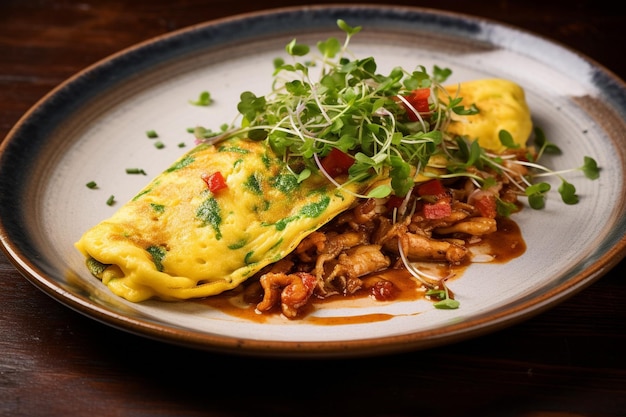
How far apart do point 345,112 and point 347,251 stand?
843 mm

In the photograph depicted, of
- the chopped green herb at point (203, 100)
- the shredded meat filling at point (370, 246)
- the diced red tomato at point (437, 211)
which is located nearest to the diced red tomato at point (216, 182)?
the shredded meat filling at point (370, 246)

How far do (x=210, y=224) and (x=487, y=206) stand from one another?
1.79 metres

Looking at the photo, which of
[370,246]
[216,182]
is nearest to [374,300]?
[370,246]

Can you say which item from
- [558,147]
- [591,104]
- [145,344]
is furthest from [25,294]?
[591,104]

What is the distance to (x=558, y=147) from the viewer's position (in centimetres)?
572

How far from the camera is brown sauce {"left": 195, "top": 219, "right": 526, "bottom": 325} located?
4309mm

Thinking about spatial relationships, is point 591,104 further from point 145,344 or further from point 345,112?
point 145,344

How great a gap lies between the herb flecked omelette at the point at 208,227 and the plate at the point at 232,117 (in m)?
0.15

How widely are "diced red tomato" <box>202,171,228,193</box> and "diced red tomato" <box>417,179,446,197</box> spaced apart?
1268mm

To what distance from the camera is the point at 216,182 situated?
464 centimetres

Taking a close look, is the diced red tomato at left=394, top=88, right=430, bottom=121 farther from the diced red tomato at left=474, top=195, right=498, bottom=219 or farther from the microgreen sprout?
the diced red tomato at left=474, top=195, right=498, bottom=219

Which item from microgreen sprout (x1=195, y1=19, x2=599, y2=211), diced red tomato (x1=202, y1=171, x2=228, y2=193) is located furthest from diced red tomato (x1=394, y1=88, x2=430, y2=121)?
diced red tomato (x1=202, y1=171, x2=228, y2=193)

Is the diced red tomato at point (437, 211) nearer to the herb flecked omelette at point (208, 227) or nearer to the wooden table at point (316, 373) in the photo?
the herb flecked omelette at point (208, 227)

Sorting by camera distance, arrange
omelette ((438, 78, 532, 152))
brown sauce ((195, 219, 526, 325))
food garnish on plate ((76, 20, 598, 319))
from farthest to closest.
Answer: omelette ((438, 78, 532, 152)), food garnish on plate ((76, 20, 598, 319)), brown sauce ((195, 219, 526, 325))
